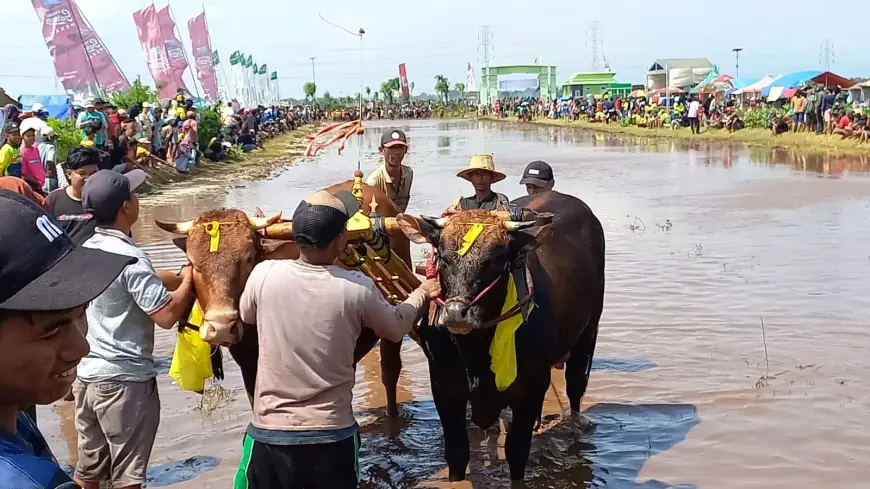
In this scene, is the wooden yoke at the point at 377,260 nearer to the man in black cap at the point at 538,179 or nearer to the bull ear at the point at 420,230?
the bull ear at the point at 420,230

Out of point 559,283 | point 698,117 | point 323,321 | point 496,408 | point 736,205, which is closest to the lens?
point 323,321

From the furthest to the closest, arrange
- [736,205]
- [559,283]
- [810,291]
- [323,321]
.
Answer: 1. [736,205]
2. [810,291]
3. [559,283]
4. [323,321]

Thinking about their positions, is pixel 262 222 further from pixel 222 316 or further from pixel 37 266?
pixel 37 266

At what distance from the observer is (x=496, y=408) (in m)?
5.17

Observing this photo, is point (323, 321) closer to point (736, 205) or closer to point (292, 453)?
point (292, 453)

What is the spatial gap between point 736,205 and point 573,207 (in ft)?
37.0

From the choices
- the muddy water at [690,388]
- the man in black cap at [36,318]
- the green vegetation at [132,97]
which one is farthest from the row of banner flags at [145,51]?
the man in black cap at [36,318]

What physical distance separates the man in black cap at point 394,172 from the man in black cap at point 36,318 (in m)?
5.48

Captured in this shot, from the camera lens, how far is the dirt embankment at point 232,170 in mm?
21766

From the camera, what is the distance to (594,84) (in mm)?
84438

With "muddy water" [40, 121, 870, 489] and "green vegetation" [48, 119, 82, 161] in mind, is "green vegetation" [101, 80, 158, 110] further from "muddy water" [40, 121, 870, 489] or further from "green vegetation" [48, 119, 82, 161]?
"muddy water" [40, 121, 870, 489]

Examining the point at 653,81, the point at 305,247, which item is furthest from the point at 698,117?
the point at 305,247

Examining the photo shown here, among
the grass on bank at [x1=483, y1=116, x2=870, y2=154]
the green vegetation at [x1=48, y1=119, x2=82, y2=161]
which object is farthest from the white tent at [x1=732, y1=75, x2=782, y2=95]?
the green vegetation at [x1=48, y1=119, x2=82, y2=161]

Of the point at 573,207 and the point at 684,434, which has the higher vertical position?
the point at 573,207
